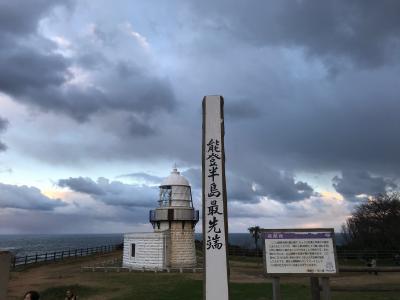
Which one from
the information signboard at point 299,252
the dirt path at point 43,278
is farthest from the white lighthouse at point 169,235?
the information signboard at point 299,252

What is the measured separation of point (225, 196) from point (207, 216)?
0.48 meters

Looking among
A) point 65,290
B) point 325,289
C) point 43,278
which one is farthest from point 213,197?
point 43,278

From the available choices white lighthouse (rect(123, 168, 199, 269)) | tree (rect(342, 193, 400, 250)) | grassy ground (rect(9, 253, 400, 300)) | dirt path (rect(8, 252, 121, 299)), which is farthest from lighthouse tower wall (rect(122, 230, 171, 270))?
tree (rect(342, 193, 400, 250))

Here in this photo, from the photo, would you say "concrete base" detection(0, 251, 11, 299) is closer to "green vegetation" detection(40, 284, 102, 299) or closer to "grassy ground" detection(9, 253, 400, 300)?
"grassy ground" detection(9, 253, 400, 300)

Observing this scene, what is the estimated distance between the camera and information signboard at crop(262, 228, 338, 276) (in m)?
6.58

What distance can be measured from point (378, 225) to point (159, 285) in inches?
907

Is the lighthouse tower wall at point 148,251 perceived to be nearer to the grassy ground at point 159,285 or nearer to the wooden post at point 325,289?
the grassy ground at point 159,285

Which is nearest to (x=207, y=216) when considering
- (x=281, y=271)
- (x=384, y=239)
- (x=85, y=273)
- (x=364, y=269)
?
(x=281, y=271)

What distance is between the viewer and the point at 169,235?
A: 29516mm

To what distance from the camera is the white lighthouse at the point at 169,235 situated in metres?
28.8

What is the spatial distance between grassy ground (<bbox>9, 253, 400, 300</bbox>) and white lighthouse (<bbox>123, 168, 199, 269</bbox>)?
383 cm

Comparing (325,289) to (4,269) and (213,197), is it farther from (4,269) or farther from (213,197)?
(4,269)

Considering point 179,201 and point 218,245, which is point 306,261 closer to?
point 218,245

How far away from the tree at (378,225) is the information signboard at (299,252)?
2903cm
